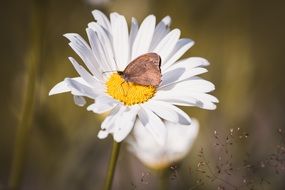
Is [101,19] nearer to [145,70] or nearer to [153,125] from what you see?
[145,70]

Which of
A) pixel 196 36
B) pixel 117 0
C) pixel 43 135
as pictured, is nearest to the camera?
pixel 43 135

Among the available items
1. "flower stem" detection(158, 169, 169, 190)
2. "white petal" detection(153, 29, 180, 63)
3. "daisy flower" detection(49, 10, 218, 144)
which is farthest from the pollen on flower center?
"flower stem" detection(158, 169, 169, 190)

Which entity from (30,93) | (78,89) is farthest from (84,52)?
(30,93)

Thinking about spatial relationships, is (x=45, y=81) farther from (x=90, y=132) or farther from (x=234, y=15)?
(x=234, y=15)

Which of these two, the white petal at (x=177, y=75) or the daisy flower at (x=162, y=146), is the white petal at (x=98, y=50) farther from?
the daisy flower at (x=162, y=146)

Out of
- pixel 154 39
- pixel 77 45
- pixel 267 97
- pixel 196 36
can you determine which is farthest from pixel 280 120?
pixel 77 45

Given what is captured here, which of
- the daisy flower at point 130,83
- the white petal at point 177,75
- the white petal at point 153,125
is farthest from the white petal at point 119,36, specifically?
the white petal at point 153,125
